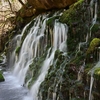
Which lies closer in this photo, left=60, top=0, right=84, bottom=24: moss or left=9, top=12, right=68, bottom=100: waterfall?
left=9, top=12, right=68, bottom=100: waterfall

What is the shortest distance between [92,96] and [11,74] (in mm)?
A: 6890

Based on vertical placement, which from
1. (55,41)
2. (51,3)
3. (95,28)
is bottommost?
(55,41)

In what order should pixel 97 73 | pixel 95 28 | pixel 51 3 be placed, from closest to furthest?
pixel 97 73, pixel 95 28, pixel 51 3

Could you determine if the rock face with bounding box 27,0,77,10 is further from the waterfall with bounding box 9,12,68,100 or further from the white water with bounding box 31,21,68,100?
the white water with bounding box 31,21,68,100

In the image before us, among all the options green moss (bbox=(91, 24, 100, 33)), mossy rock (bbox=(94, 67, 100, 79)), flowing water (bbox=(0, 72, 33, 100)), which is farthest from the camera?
flowing water (bbox=(0, 72, 33, 100))

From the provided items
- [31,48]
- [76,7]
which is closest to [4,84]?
[31,48]

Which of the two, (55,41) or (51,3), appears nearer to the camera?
(55,41)

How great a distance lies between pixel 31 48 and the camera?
416 inches

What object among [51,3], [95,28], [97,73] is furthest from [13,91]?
[51,3]

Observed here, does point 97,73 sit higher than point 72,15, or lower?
lower

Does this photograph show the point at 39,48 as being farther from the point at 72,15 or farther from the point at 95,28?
the point at 95,28

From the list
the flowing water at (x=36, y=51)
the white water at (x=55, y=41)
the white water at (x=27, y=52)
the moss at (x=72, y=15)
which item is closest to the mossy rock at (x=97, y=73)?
the flowing water at (x=36, y=51)

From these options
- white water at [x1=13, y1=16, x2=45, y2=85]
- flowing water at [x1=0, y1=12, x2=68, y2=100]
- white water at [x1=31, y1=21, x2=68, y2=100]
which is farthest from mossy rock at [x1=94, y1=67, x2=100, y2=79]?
white water at [x1=13, y1=16, x2=45, y2=85]

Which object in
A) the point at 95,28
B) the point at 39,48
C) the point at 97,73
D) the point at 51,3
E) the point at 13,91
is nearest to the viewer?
the point at 97,73
